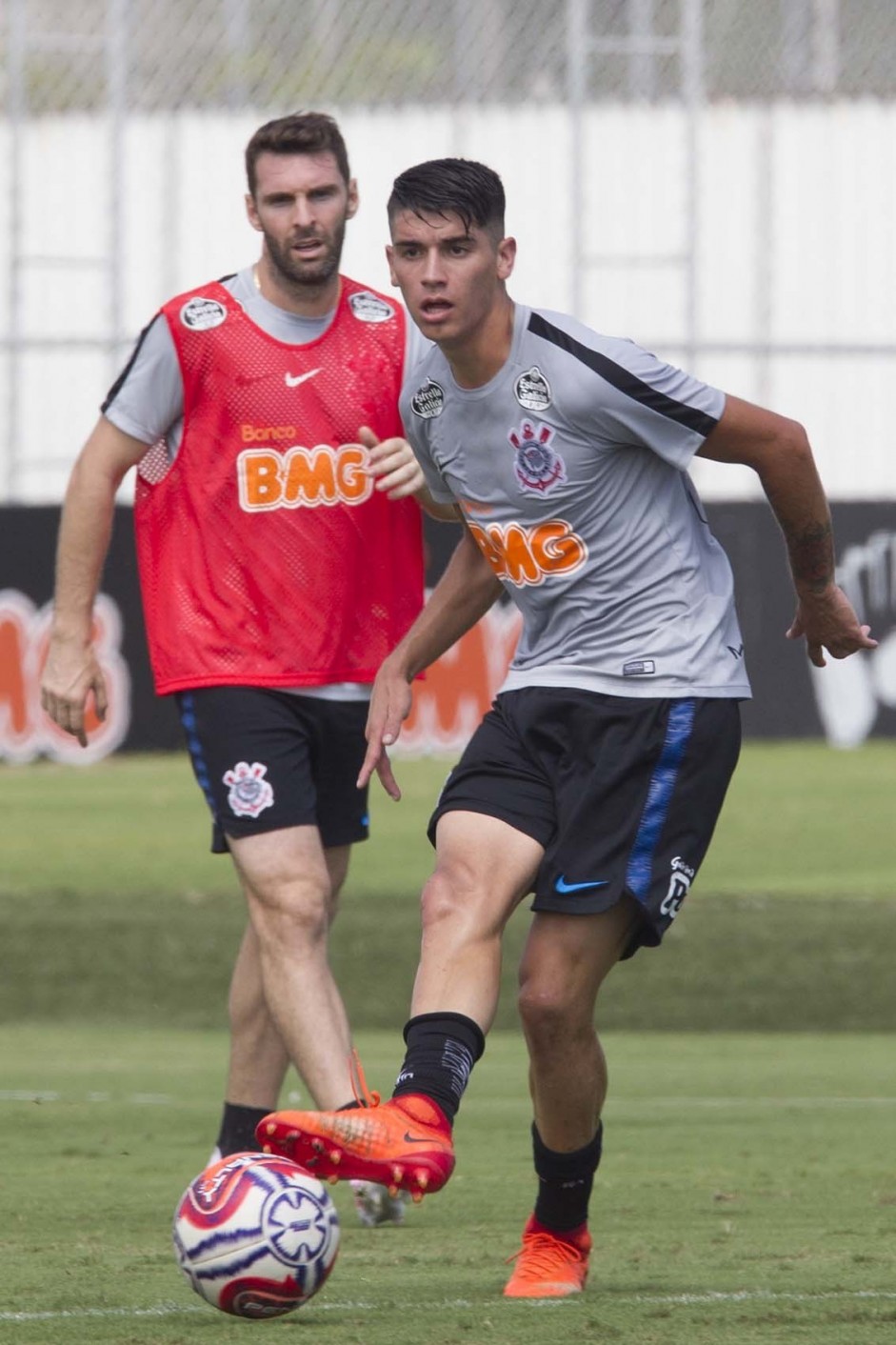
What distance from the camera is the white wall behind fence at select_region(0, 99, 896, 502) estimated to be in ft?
72.4

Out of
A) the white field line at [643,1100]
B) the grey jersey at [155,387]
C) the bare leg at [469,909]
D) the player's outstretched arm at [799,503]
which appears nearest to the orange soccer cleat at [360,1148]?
the bare leg at [469,909]

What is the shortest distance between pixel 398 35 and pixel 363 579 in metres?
16.7

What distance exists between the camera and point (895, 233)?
78.0ft

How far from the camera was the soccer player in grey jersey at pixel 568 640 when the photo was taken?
503cm

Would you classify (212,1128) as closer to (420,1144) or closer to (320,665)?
(320,665)

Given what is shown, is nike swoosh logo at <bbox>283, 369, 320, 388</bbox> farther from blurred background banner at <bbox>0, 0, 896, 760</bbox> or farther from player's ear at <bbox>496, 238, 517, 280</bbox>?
blurred background banner at <bbox>0, 0, 896, 760</bbox>

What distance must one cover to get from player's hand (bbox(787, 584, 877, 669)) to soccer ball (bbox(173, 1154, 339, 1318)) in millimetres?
1608

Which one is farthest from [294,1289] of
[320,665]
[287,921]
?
[320,665]

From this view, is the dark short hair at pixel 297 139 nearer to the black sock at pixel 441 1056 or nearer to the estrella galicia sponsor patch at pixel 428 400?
the estrella galicia sponsor patch at pixel 428 400

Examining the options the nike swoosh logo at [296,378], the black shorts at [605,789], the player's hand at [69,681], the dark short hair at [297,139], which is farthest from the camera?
the nike swoosh logo at [296,378]

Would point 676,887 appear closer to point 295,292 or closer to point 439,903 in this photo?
point 439,903

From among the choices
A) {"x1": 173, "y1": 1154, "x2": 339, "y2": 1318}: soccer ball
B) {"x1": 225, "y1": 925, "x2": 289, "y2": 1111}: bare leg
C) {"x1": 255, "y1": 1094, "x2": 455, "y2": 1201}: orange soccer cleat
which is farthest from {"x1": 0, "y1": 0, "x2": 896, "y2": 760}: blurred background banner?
{"x1": 255, "y1": 1094, "x2": 455, "y2": 1201}: orange soccer cleat

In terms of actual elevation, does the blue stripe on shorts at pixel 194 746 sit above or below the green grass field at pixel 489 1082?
above

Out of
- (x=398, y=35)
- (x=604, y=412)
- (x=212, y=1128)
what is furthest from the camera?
(x=398, y=35)
